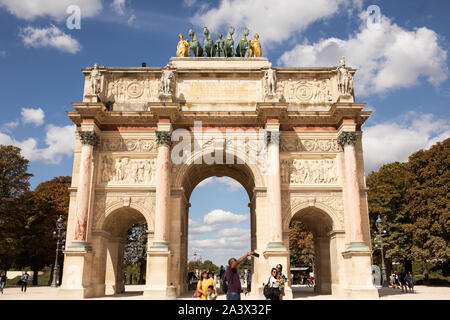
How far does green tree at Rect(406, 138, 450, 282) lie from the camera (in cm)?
3225

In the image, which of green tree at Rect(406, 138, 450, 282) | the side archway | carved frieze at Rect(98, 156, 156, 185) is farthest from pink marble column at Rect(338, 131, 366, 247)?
green tree at Rect(406, 138, 450, 282)

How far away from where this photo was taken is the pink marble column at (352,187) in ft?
72.5

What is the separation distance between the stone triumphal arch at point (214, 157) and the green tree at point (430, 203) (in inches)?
492

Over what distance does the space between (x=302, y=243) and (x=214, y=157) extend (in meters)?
32.2

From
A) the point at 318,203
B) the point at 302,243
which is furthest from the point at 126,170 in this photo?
the point at 302,243

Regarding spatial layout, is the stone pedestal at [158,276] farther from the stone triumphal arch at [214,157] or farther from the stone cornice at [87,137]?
the stone cornice at [87,137]

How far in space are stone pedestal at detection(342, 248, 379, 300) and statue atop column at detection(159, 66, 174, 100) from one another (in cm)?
1362

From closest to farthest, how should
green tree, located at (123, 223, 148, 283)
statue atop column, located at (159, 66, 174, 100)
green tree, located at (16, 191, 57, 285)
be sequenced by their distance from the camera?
statue atop column, located at (159, 66, 174, 100)
green tree, located at (16, 191, 57, 285)
green tree, located at (123, 223, 148, 283)

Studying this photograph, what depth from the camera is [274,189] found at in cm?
2291

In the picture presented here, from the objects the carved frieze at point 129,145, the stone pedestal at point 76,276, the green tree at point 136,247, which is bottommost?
the stone pedestal at point 76,276

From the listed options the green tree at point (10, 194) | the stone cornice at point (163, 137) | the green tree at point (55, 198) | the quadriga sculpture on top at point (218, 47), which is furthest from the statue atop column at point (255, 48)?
the green tree at point (55, 198)

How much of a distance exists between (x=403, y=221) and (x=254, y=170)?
2376 centimetres

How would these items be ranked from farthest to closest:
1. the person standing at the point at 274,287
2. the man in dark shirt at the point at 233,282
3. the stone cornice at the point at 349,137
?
the stone cornice at the point at 349,137 < the person standing at the point at 274,287 < the man in dark shirt at the point at 233,282

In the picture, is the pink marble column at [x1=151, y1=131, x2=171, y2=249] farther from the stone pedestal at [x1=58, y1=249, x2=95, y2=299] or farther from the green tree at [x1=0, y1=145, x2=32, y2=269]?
the green tree at [x1=0, y1=145, x2=32, y2=269]
